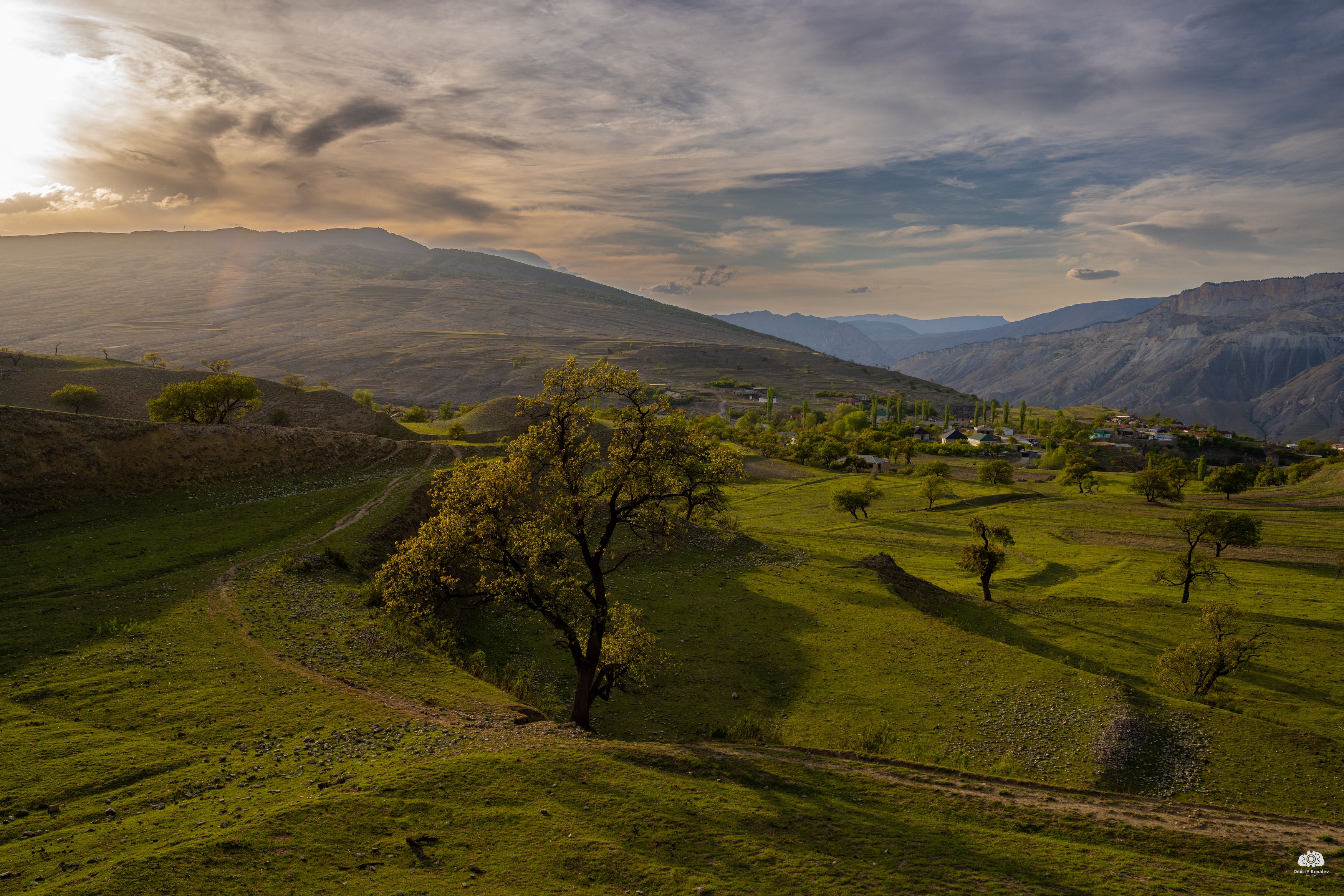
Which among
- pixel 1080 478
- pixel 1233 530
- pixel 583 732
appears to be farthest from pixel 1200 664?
pixel 1080 478

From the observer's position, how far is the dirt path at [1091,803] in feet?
69.4

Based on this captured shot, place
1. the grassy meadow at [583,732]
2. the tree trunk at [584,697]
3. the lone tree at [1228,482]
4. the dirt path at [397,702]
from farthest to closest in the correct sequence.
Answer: the lone tree at [1228,482], the tree trunk at [584,697], the dirt path at [397,702], the grassy meadow at [583,732]

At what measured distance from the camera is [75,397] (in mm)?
86938

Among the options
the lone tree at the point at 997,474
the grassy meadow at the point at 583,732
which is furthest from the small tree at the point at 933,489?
the grassy meadow at the point at 583,732

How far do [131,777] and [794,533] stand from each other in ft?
254

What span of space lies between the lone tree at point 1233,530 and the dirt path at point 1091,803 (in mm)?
68561

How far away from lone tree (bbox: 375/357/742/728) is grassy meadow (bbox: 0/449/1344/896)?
4264 mm

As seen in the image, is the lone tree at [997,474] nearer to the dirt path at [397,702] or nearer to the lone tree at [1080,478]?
the lone tree at [1080,478]

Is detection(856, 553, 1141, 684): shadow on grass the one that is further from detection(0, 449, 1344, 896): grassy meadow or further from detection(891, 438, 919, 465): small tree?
detection(891, 438, 919, 465): small tree

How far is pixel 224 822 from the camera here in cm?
1631

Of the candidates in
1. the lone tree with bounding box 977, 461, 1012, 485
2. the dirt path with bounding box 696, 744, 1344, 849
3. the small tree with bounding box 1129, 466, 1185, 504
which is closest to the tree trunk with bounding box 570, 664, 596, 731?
the dirt path with bounding box 696, 744, 1344, 849

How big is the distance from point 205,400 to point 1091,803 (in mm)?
86574

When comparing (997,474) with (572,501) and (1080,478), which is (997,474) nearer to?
(1080,478)

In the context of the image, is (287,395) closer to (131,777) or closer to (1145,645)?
(131,777)
